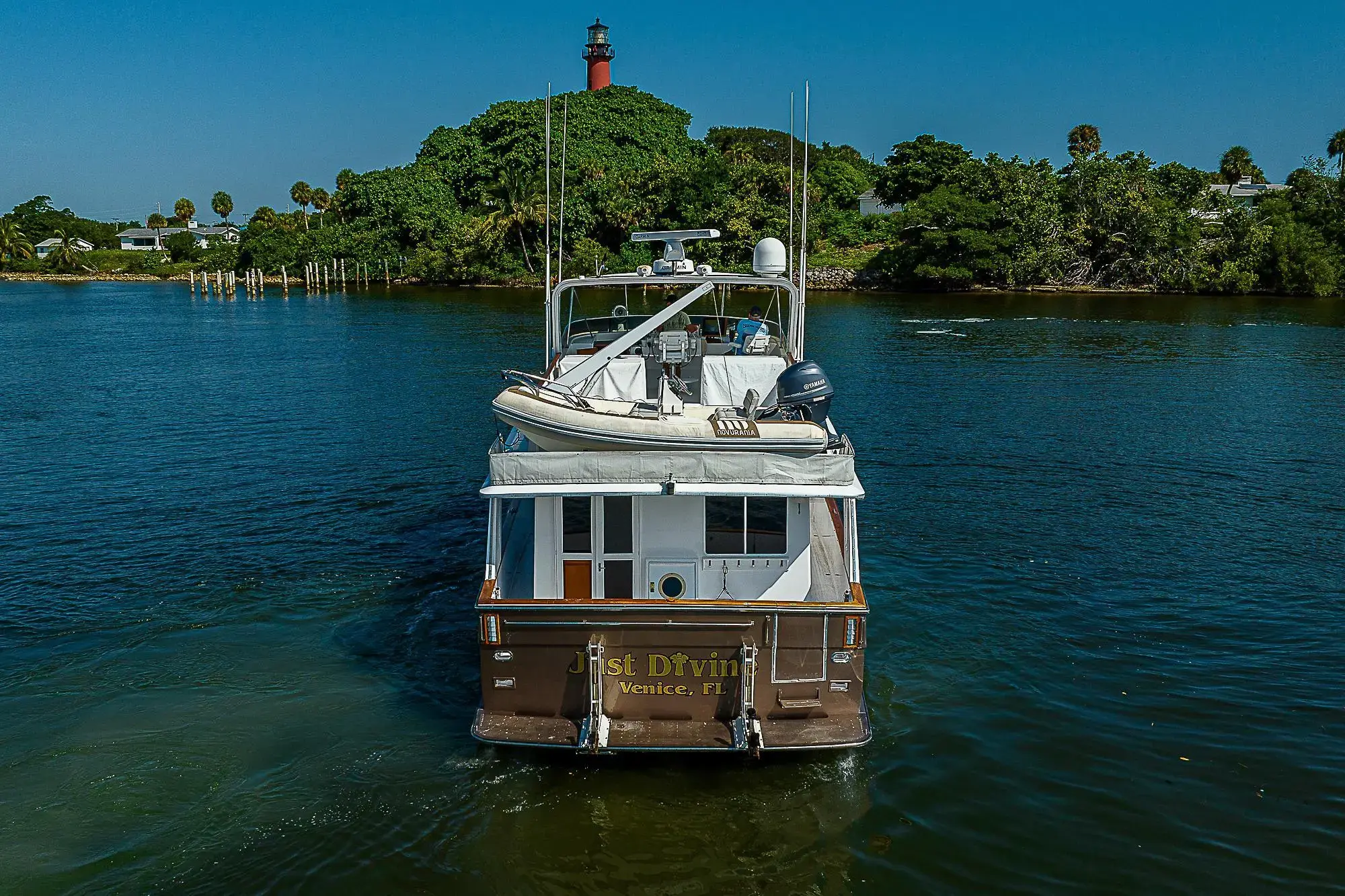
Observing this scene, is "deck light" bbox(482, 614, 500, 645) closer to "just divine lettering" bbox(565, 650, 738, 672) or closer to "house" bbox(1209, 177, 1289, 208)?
"just divine lettering" bbox(565, 650, 738, 672)

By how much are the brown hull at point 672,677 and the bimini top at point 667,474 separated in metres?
1.19

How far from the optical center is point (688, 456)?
1025cm

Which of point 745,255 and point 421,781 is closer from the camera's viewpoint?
point 421,781

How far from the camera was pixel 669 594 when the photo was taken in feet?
36.7

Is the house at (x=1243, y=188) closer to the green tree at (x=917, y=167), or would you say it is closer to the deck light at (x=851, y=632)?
the green tree at (x=917, y=167)

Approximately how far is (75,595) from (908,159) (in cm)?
9146

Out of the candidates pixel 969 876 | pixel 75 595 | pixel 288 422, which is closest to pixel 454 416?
pixel 288 422

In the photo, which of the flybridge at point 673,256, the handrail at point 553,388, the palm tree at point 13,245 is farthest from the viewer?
the palm tree at point 13,245

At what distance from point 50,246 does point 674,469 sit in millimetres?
161433

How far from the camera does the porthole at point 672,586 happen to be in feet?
36.5

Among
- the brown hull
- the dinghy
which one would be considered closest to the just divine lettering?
the brown hull

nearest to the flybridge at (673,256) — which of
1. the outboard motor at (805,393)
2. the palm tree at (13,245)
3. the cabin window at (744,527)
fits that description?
the outboard motor at (805,393)

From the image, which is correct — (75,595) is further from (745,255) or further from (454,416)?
(745,255)

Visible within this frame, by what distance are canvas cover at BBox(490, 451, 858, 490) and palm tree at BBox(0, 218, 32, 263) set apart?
488ft
